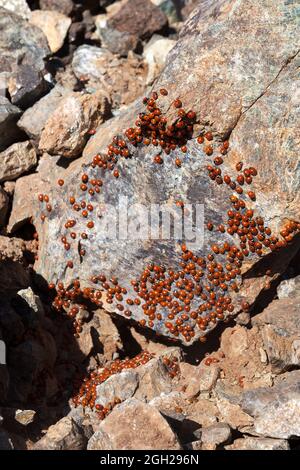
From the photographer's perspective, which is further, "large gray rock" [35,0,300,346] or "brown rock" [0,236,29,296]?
"brown rock" [0,236,29,296]

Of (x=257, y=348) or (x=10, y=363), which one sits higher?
(x=10, y=363)

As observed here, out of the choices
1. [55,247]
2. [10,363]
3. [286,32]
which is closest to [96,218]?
[55,247]

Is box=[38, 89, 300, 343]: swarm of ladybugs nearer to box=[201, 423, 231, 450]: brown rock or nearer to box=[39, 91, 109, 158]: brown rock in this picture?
box=[39, 91, 109, 158]: brown rock

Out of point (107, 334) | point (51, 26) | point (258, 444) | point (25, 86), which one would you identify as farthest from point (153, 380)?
point (51, 26)

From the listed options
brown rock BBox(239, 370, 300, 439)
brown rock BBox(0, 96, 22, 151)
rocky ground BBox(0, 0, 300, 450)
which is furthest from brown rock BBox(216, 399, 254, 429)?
brown rock BBox(0, 96, 22, 151)

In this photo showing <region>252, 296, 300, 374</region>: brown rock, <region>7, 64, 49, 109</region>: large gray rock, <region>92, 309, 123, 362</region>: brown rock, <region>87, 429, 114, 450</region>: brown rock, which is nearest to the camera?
<region>87, 429, 114, 450</region>: brown rock

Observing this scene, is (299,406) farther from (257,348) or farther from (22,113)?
(22,113)
